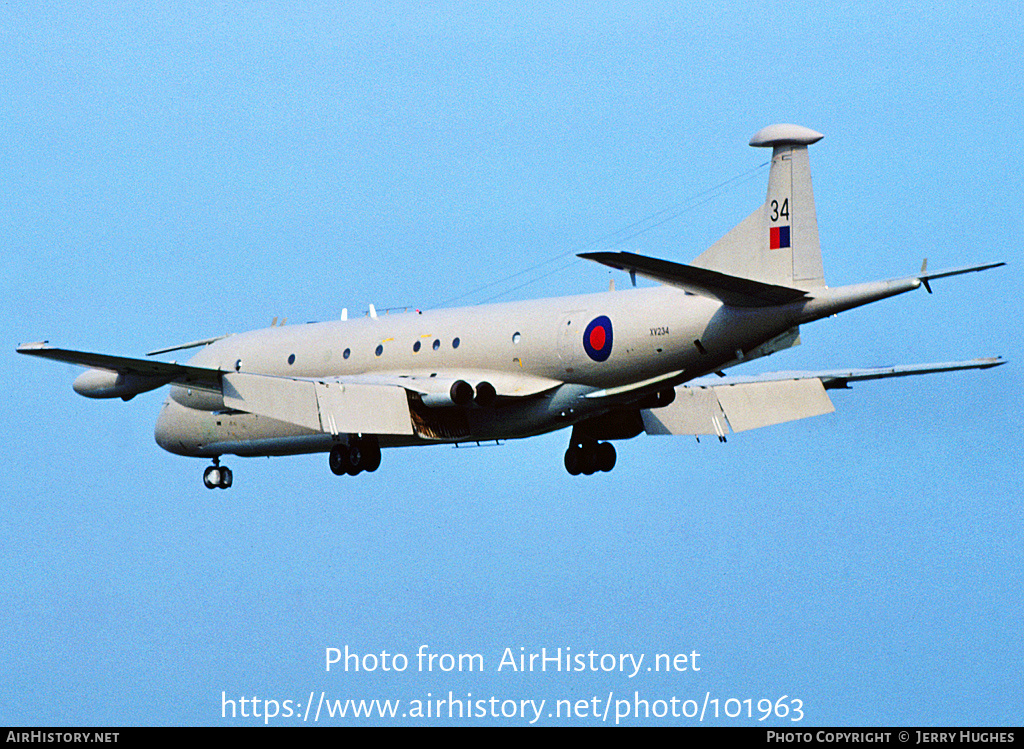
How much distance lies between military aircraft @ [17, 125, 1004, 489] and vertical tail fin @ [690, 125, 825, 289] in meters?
0.03

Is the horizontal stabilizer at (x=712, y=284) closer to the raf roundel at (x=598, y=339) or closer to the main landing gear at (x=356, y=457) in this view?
the raf roundel at (x=598, y=339)

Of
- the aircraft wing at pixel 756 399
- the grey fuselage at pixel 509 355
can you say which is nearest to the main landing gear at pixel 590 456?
the aircraft wing at pixel 756 399

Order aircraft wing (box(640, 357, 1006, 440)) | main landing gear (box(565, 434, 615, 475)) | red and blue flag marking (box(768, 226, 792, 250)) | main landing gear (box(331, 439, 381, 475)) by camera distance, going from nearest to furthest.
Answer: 1. red and blue flag marking (box(768, 226, 792, 250))
2. aircraft wing (box(640, 357, 1006, 440))
3. main landing gear (box(331, 439, 381, 475))
4. main landing gear (box(565, 434, 615, 475))

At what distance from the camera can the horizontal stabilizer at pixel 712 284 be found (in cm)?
2891

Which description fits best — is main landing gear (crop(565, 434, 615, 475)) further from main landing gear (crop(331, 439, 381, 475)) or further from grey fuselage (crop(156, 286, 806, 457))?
main landing gear (crop(331, 439, 381, 475))

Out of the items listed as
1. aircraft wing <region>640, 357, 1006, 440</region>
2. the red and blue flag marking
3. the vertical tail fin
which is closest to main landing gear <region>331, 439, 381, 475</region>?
aircraft wing <region>640, 357, 1006, 440</region>

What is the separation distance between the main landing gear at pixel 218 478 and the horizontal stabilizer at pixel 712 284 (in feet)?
54.4

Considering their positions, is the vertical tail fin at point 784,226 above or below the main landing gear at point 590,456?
above

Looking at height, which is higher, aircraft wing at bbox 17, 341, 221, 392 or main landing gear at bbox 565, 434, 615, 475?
aircraft wing at bbox 17, 341, 221, 392

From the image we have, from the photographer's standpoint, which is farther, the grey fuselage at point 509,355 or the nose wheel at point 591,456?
the nose wheel at point 591,456

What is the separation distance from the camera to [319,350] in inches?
1539

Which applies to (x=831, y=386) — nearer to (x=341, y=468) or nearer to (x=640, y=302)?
(x=640, y=302)

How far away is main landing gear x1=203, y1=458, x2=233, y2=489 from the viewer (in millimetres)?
42844

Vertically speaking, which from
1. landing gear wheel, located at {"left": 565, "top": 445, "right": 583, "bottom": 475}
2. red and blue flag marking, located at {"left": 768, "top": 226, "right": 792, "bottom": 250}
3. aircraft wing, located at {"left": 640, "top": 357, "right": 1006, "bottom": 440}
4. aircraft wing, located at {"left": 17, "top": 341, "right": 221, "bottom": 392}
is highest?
red and blue flag marking, located at {"left": 768, "top": 226, "right": 792, "bottom": 250}
